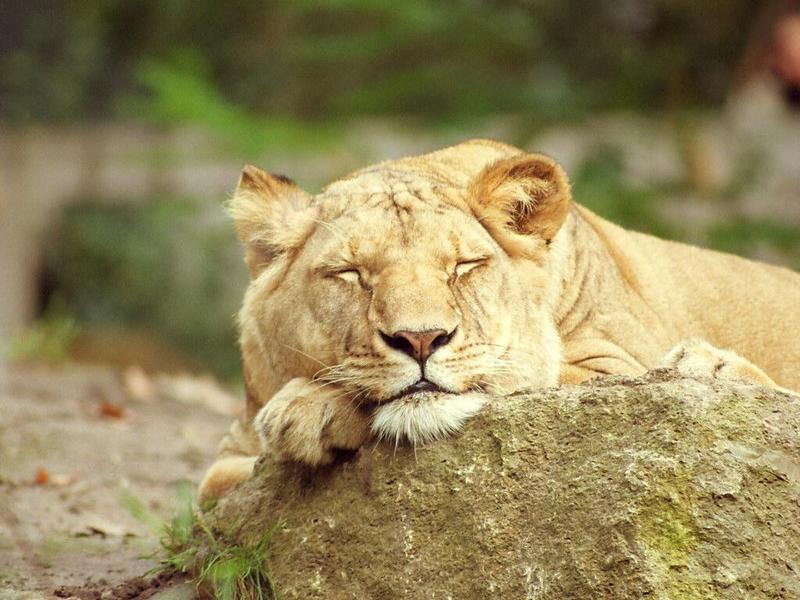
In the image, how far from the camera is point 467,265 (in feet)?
13.0

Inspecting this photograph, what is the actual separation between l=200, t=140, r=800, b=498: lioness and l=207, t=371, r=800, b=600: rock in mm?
166

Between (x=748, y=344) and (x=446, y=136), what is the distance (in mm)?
5095

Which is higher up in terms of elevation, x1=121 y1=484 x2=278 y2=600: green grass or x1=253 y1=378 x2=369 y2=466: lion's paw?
x1=253 y1=378 x2=369 y2=466: lion's paw

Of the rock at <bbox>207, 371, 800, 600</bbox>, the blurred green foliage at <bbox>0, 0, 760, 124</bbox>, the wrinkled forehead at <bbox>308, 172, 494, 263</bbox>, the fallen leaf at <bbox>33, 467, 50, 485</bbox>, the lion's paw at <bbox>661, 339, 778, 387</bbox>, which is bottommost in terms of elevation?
the fallen leaf at <bbox>33, 467, 50, 485</bbox>

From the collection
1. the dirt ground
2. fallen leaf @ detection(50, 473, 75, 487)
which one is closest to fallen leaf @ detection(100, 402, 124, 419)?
the dirt ground

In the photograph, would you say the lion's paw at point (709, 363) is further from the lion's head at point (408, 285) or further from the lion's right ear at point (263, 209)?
the lion's right ear at point (263, 209)

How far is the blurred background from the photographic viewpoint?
9.68m

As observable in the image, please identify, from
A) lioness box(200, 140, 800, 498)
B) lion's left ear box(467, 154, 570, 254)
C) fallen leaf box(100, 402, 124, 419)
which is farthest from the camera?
fallen leaf box(100, 402, 124, 419)

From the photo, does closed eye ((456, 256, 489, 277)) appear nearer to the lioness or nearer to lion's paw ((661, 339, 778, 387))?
the lioness

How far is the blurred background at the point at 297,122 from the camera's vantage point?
9.68 metres

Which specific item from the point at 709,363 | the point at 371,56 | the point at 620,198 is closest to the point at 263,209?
the point at 709,363

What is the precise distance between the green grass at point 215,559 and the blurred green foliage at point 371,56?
518 centimetres

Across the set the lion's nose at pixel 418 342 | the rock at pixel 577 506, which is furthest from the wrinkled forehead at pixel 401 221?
the rock at pixel 577 506

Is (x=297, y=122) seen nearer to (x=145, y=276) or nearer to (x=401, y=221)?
(x=145, y=276)
